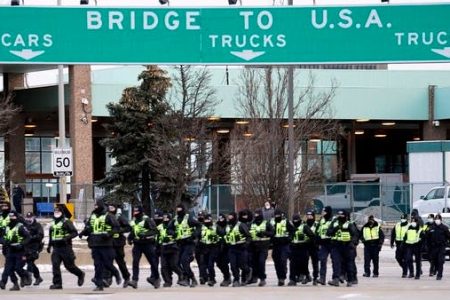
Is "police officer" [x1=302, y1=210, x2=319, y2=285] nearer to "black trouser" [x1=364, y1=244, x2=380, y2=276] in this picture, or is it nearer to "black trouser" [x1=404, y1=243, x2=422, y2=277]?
"black trouser" [x1=364, y1=244, x2=380, y2=276]

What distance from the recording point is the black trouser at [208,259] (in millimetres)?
23594

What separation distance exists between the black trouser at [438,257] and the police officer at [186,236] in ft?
20.5

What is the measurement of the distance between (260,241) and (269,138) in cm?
1616

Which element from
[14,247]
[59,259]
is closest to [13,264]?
[14,247]

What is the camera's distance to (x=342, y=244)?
920 inches

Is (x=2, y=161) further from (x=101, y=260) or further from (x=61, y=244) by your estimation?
(x=101, y=260)

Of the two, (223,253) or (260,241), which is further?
(223,253)

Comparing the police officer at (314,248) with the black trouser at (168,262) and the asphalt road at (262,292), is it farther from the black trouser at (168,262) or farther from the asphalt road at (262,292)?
the black trouser at (168,262)

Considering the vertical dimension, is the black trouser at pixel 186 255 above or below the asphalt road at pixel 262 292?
above

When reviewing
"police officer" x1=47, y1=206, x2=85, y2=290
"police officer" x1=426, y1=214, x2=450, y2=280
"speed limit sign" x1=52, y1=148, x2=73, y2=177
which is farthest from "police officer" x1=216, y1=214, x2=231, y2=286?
"speed limit sign" x1=52, y1=148, x2=73, y2=177

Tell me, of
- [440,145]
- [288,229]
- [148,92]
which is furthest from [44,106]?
[288,229]

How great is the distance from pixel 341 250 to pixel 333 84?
27.1 metres

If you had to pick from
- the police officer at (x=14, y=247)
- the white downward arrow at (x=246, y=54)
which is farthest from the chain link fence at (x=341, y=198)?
the white downward arrow at (x=246, y=54)

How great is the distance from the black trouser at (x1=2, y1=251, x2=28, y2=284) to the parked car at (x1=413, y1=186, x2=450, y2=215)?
22609 mm
